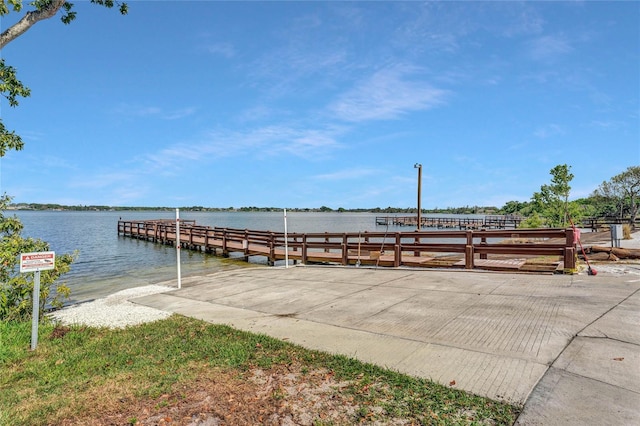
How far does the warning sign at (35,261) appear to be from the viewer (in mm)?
5327

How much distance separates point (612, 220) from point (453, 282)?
39.0 m

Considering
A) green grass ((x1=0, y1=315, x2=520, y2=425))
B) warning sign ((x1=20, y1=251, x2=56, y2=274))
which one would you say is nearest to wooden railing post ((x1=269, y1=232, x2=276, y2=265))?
green grass ((x1=0, y1=315, x2=520, y2=425))

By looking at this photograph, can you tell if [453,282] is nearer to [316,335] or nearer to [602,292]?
[602,292]

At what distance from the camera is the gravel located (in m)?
6.46

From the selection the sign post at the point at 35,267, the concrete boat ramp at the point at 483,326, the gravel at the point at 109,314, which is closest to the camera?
the concrete boat ramp at the point at 483,326

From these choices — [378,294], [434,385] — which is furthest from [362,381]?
[378,294]

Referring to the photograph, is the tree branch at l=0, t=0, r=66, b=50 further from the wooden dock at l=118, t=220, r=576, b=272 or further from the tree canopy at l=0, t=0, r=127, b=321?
the wooden dock at l=118, t=220, r=576, b=272

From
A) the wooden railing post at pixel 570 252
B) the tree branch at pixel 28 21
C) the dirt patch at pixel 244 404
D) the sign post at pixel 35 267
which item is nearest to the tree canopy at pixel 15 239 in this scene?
the tree branch at pixel 28 21

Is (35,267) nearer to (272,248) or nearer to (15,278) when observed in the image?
(15,278)

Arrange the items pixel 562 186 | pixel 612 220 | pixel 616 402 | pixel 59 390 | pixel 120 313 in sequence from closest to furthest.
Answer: pixel 616 402 < pixel 59 390 < pixel 120 313 < pixel 562 186 < pixel 612 220

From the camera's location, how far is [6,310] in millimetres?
6484

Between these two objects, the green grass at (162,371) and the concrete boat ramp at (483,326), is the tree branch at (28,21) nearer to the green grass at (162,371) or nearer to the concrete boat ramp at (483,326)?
the green grass at (162,371)

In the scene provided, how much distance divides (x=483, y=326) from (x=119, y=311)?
6.74m

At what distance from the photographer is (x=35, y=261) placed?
215 inches
